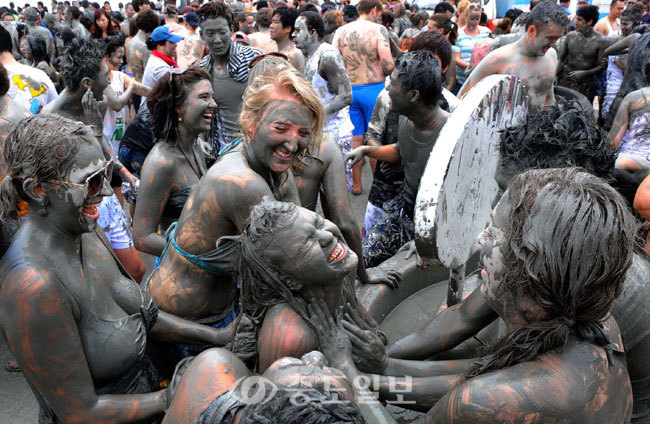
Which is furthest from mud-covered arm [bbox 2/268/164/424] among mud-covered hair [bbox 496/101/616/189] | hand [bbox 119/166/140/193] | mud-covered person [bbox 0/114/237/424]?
hand [bbox 119/166/140/193]

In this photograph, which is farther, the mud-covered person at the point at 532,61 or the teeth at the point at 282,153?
the mud-covered person at the point at 532,61

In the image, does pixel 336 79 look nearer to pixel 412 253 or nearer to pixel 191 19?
pixel 412 253

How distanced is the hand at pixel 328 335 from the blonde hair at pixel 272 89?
972mm

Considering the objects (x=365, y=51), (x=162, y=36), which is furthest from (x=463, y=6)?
(x=162, y=36)

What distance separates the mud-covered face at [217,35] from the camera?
17.3 feet

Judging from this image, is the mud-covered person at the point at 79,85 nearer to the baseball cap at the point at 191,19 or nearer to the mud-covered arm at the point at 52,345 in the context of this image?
the mud-covered arm at the point at 52,345

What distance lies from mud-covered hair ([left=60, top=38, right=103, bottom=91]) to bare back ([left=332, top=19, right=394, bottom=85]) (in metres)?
3.61

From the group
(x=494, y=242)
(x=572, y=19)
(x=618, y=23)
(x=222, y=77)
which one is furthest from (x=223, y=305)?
(x=572, y=19)

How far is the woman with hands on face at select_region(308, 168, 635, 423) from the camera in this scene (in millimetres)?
1469

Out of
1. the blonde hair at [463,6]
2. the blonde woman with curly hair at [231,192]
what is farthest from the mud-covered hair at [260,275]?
the blonde hair at [463,6]

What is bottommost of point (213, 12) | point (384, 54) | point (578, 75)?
point (578, 75)

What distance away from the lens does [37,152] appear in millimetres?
1908

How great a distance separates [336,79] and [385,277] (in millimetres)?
3402

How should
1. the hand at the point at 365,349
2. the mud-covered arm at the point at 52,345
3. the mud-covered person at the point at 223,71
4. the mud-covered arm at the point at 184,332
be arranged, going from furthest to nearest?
1. the mud-covered person at the point at 223,71
2. the mud-covered arm at the point at 184,332
3. the hand at the point at 365,349
4. the mud-covered arm at the point at 52,345
